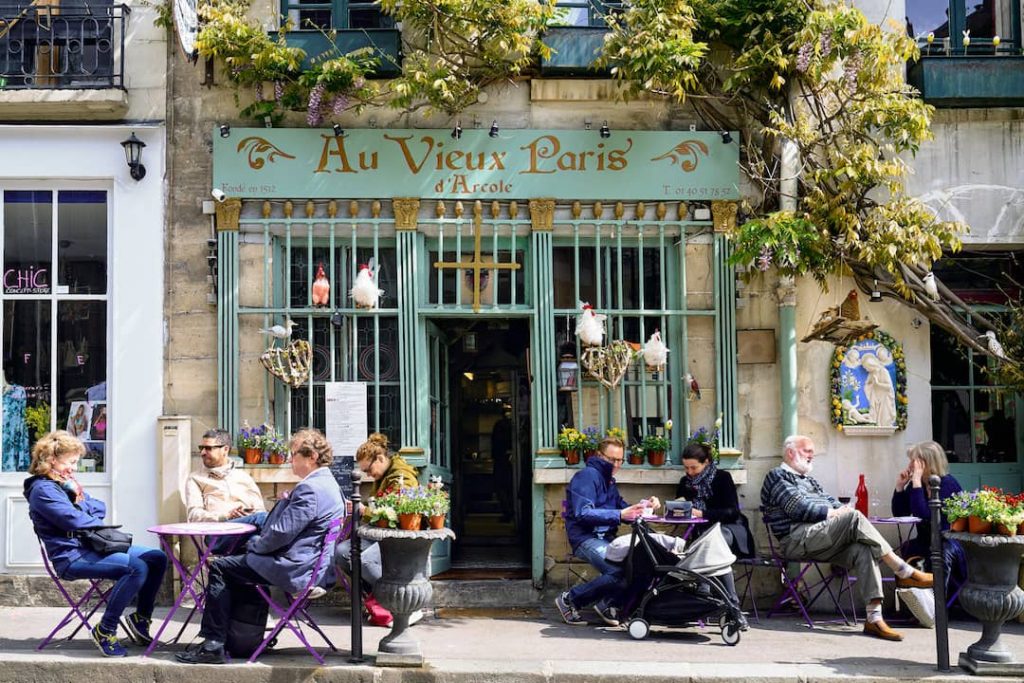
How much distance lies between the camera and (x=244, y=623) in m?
7.67

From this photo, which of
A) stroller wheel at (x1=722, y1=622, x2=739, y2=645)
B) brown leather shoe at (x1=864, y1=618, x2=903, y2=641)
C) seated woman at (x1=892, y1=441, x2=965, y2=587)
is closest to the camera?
stroller wheel at (x1=722, y1=622, x2=739, y2=645)

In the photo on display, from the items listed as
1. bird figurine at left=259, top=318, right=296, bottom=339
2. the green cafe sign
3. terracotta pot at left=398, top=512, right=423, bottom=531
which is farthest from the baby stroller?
bird figurine at left=259, top=318, right=296, bottom=339

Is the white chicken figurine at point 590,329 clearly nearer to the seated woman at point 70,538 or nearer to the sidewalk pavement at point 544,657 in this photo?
the sidewalk pavement at point 544,657

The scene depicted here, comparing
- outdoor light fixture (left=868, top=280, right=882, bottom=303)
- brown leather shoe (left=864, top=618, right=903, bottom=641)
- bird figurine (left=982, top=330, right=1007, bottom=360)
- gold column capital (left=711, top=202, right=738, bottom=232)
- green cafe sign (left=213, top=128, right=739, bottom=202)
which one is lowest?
brown leather shoe (left=864, top=618, right=903, bottom=641)

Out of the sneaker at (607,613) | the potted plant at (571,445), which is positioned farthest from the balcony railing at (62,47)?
the sneaker at (607,613)

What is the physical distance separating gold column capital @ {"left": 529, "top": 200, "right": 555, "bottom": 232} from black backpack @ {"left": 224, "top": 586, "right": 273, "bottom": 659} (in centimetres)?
417

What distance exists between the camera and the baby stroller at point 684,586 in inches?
335

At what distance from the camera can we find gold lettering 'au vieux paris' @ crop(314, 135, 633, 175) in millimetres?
10289

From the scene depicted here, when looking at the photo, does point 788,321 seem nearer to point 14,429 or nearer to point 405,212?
point 405,212

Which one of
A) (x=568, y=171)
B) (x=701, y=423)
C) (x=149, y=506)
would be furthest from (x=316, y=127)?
(x=701, y=423)

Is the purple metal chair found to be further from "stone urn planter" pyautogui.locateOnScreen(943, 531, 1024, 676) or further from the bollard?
"stone urn planter" pyautogui.locateOnScreen(943, 531, 1024, 676)

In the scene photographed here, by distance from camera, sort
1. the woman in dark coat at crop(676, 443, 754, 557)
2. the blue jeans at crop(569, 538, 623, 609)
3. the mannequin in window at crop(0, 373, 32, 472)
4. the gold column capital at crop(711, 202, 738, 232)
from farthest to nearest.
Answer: the gold column capital at crop(711, 202, 738, 232) < the mannequin in window at crop(0, 373, 32, 472) < the woman in dark coat at crop(676, 443, 754, 557) < the blue jeans at crop(569, 538, 623, 609)

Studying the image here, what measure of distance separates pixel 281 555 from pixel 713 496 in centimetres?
375

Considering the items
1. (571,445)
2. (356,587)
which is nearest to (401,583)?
(356,587)
